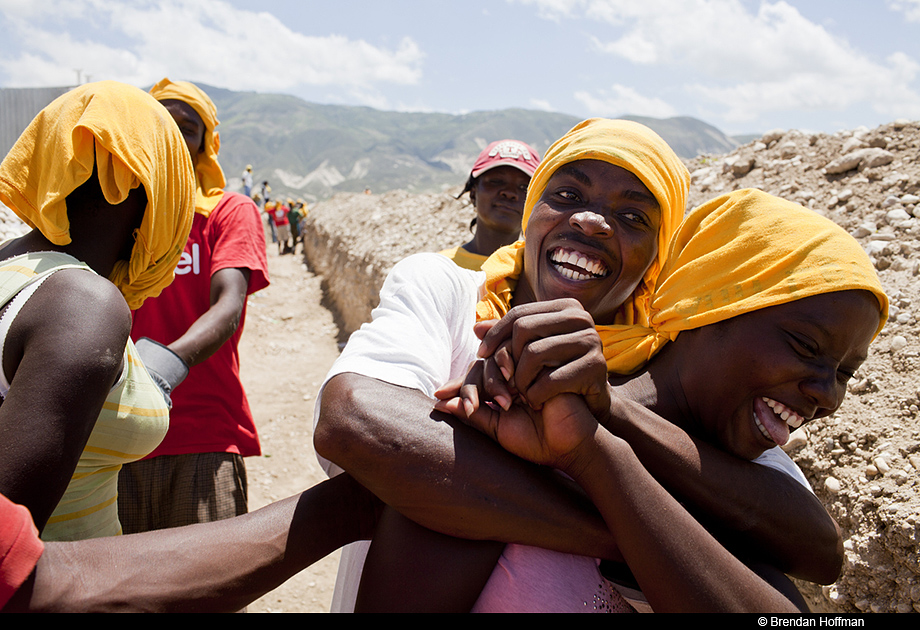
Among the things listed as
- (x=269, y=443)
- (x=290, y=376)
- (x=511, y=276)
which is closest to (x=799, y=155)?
(x=511, y=276)

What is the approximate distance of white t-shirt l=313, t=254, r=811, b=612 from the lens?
1159 millimetres

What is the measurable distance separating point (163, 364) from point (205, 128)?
6.14 ft

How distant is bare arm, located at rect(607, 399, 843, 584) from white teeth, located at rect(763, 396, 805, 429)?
0.41 feet

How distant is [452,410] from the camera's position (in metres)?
1.15

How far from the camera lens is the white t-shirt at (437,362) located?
116 centimetres

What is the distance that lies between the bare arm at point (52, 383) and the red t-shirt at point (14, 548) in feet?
0.84

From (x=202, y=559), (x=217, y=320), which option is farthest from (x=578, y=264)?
(x=217, y=320)

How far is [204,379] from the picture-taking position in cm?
262

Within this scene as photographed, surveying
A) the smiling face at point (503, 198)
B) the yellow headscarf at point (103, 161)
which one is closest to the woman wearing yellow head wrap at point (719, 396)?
the yellow headscarf at point (103, 161)

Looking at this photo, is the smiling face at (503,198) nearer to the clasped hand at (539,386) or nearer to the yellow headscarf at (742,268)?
the yellow headscarf at (742,268)

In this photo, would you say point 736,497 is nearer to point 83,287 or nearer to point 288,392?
point 83,287

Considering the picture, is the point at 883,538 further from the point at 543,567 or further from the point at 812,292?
the point at 543,567

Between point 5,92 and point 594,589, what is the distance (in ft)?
47.1

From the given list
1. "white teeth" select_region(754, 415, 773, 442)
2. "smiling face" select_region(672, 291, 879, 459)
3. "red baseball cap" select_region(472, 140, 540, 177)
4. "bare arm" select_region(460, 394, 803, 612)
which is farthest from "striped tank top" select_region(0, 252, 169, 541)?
"red baseball cap" select_region(472, 140, 540, 177)
